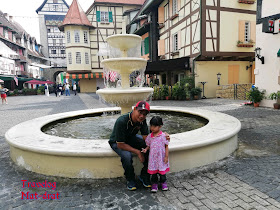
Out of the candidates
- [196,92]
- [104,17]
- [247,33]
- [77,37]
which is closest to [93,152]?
[196,92]

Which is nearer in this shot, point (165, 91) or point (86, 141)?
point (86, 141)

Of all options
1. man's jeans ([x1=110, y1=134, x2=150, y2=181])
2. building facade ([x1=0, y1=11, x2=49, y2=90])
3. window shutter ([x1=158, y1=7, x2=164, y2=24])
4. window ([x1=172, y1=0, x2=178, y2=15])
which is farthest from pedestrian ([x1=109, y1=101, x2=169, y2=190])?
building facade ([x1=0, y1=11, x2=49, y2=90])

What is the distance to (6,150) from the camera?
4953 millimetres

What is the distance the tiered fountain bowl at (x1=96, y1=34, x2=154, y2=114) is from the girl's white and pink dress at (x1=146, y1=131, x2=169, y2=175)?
2412 millimetres

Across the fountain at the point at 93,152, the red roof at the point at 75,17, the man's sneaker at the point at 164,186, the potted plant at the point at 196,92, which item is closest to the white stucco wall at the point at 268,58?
the potted plant at the point at 196,92

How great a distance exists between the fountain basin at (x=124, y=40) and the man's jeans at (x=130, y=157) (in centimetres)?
337

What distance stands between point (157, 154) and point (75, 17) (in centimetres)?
3128

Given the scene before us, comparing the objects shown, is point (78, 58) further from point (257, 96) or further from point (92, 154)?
point (92, 154)

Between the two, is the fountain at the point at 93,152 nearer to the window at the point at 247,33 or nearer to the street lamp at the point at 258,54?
the street lamp at the point at 258,54

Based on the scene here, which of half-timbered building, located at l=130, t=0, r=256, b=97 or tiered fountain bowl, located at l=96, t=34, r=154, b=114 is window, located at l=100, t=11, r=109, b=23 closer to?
half-timbered building, located at l=130, t=0, r=256, b=97

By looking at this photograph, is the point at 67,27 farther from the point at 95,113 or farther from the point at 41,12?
the point at 95,113

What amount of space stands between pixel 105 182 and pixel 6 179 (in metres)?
1.68

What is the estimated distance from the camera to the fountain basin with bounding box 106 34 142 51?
18.5ft

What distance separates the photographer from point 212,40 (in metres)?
14.8
